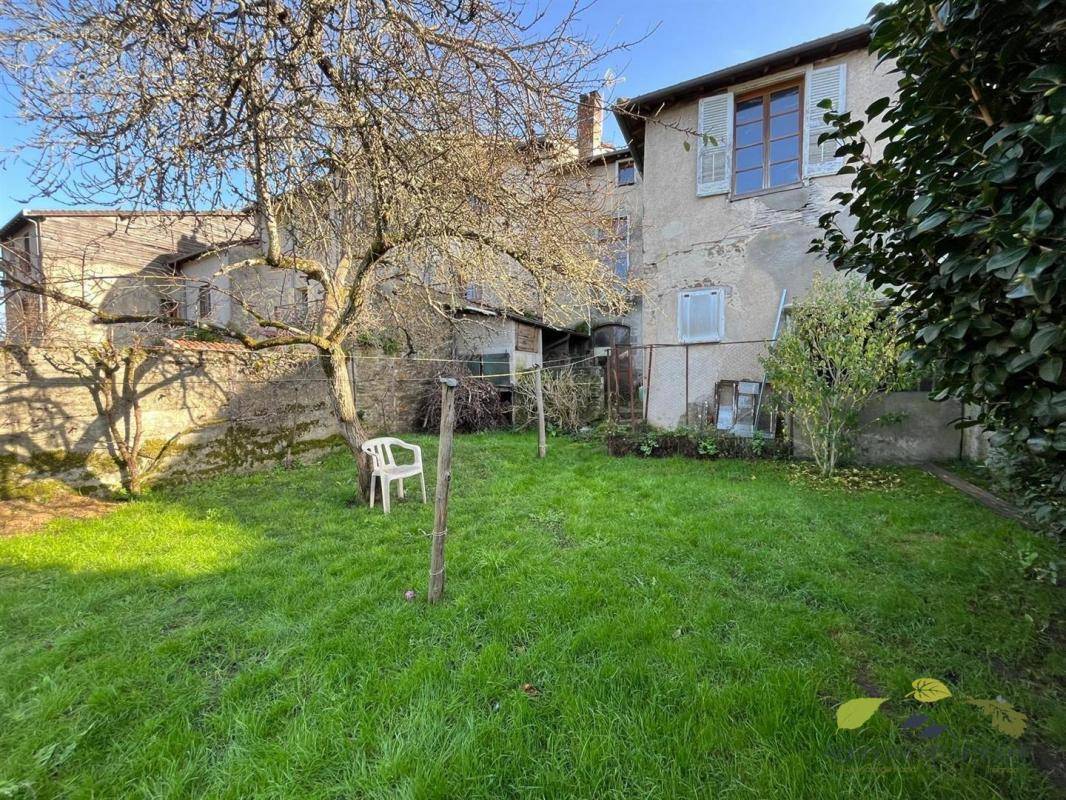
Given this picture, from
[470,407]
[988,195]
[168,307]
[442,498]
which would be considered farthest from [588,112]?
[470,407]

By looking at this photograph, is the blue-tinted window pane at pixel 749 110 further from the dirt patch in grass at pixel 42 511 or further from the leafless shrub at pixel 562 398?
the dirt patch in grass at pixel 42 511

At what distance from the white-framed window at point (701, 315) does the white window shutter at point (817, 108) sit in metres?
2.36

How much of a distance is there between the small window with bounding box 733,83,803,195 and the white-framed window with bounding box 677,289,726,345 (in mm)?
1873

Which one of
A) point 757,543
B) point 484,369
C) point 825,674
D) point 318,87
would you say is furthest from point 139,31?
point 484,369

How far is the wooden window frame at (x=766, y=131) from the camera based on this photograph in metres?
7.29

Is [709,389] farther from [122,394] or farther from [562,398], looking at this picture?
[122,394]

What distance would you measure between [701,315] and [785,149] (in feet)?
10.0

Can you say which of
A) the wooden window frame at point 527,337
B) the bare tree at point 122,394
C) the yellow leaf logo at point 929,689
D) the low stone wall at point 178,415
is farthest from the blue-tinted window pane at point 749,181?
the bare tree at point 122,394

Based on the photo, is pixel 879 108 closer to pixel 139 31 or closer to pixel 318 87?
pixel 318 87

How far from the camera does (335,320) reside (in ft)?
17.5

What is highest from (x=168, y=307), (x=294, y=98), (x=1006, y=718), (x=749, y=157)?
(x=749, y=157)

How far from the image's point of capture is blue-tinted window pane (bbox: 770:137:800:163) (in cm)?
736

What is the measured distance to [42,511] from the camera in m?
4.60

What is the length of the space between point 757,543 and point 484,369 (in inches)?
348
